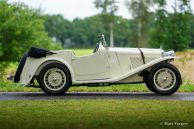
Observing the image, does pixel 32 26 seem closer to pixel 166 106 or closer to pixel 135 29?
pixel 166 106

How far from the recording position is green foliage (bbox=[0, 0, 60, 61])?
41756mm

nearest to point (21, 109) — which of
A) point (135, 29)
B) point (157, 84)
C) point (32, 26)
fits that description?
point (157, 84)

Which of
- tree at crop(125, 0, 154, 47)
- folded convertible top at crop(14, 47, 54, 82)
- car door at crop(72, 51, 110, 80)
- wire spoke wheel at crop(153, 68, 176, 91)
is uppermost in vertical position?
tree at crop(125, 0, 154, 47)

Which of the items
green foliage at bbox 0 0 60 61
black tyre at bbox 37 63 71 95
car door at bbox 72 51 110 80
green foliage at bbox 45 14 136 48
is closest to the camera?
black tyre at bbox 37 63 71 95

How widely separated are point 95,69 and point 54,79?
0.87 m

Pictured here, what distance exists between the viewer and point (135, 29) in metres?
97.3

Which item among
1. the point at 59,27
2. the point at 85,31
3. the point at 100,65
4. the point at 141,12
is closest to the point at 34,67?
the point at 100,65

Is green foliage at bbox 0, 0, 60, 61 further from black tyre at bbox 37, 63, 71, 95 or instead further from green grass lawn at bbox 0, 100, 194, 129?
green grass lawn at bbox 0, 100, 194, 129

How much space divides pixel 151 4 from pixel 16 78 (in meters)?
75.8

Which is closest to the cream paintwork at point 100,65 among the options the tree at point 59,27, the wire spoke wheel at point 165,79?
the wire spoke wheel at point 165,79

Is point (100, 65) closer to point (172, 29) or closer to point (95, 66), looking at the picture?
point (95, 66)

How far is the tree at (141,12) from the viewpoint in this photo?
8635 centimetres

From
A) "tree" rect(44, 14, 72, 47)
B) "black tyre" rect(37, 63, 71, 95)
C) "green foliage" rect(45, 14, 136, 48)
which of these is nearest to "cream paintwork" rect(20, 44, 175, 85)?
"black tyre" rect(37, 63, 71, 95)

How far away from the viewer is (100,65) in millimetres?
11180
